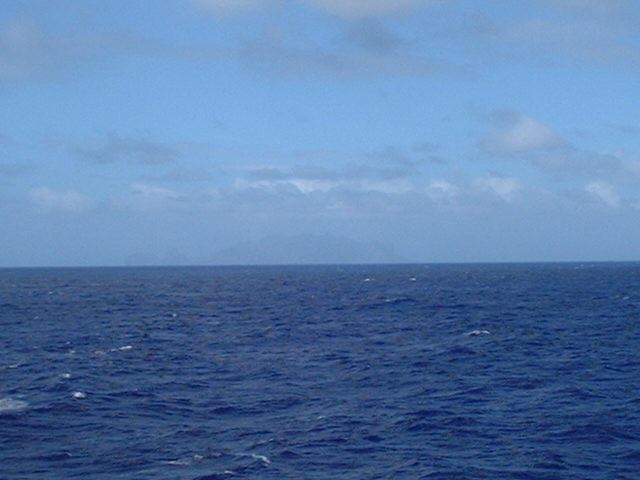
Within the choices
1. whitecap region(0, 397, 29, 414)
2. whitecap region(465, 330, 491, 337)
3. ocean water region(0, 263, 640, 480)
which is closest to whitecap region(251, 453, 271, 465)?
ocean water region(0, 263, 640, 480)

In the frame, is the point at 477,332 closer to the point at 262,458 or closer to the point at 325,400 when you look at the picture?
the point at 325,400

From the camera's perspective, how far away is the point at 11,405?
39562 millimetres

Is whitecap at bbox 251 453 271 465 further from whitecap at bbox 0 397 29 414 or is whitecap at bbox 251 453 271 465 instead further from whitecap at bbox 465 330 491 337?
whitecap at bbox 465 330 491 337

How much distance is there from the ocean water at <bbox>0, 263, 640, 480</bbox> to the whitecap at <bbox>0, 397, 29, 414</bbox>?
0.10 metres

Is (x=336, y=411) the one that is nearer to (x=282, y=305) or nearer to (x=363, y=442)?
(x=363, y=442)

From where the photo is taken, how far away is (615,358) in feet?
170

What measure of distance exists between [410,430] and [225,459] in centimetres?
876

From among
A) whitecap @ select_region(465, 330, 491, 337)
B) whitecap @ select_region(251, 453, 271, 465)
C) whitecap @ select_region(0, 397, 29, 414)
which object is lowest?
whitecap @ select_region(251, 453, 271, 465)

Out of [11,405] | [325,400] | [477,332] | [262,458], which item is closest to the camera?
[262,458]

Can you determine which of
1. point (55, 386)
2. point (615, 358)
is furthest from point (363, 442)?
point (615, 358)

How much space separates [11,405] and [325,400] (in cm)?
1618

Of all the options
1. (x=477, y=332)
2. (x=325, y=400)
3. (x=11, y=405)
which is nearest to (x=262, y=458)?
(x=325, y=400)

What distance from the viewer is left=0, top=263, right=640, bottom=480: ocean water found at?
97.2ft

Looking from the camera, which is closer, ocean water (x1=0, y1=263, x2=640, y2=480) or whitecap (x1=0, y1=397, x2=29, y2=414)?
ocean water (x1=0, y1=263, x2=640, y2=480)
